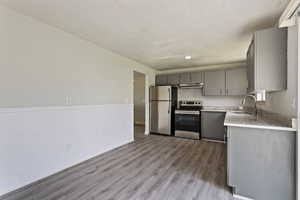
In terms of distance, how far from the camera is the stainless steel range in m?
4.54

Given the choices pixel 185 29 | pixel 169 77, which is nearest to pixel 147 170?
pixel 185 29

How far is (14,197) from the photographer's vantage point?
1839 mm

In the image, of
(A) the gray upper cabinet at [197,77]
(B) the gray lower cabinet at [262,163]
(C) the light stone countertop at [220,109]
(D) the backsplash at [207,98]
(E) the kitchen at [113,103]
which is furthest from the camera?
(A) the gray upper cabinet at [197,77]

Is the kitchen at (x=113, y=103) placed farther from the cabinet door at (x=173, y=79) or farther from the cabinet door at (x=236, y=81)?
the cabinet door at (x=173, y=79)

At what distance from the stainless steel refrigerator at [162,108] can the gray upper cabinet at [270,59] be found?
3.10 metres

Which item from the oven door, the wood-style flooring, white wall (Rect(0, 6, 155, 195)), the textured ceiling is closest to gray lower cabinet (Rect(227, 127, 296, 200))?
the wood-style flooring

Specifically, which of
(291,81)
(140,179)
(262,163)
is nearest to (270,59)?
(291,81)

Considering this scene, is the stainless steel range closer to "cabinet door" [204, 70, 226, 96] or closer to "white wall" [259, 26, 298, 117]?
"cabinet door" [204, 70, 226, 96]

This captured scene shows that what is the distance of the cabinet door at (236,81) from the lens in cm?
428

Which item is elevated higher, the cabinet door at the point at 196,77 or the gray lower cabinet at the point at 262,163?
the cabinet door at the point at 196,77

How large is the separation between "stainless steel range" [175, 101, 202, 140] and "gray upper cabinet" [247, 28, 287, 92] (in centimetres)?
270

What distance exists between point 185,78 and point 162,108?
1.26m

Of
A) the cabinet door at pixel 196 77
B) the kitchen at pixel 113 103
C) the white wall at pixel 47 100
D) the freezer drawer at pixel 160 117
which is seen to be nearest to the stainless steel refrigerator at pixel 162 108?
the freezer drawer at pixel 160 117

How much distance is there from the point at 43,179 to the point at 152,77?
4.18 meters
